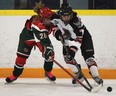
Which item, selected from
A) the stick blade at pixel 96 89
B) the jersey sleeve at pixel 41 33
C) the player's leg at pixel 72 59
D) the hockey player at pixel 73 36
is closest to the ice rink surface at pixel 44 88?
the stick blade at pixel 96 89

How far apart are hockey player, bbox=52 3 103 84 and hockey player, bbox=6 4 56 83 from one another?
10 centimetres

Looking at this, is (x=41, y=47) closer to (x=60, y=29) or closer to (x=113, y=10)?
(x=60, y=29)

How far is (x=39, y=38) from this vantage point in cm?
436

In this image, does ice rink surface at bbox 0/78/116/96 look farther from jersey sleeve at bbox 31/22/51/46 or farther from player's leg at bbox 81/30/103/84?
jersey sleeve at bbox 31/22/51/46

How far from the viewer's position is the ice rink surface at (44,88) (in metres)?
4.05

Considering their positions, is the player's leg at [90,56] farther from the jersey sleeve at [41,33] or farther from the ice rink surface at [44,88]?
the jersey sleeve at [41,33]

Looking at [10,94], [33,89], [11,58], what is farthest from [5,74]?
[10,94]

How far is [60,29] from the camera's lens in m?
4.44

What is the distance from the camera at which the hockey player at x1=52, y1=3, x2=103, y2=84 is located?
4.28 metres

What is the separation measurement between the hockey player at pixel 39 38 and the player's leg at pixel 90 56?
33 cm

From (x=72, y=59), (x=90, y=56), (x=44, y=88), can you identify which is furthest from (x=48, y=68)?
(x=90, y=56)

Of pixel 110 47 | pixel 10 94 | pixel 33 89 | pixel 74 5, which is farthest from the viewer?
pixel 74 5

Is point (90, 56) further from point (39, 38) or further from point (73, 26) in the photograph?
point (39, 38)

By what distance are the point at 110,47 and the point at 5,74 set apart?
1.30 metres
